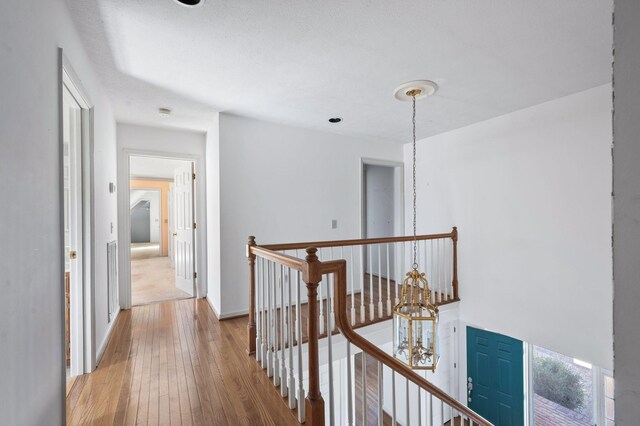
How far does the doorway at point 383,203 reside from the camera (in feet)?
16.3

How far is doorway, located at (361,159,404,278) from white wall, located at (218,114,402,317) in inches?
23.8

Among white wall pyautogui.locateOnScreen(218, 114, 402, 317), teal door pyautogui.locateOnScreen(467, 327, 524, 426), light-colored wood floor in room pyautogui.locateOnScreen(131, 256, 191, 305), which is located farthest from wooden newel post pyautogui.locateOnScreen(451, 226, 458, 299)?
light-colored wood floor in room pyautogui.locateOnScreen(131, 256, 191, 305)

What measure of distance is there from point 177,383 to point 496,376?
3.80m

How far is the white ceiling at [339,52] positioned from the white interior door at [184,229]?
4.47ft

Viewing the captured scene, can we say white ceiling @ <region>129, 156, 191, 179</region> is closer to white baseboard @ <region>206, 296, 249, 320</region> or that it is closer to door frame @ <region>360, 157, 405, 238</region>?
white baseboard @ <region>206, 296, 249, 320</region>

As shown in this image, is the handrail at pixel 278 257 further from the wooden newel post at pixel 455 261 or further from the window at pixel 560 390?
the window at pixel 560 390

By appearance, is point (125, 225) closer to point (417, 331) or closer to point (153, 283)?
point (153, 283)

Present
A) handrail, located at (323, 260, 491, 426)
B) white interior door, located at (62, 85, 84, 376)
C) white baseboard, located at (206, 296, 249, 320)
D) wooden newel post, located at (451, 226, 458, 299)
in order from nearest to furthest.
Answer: handrail, located at (323, 260, 491, 426)
white interior door, located at (62, 85, 84, 376)
white baseboard, located at (206, 296, 249, 320)
wooden newel post, located at (451, 226, 458, 299)

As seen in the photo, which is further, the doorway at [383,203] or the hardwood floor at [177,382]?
the doorway at [383,203]

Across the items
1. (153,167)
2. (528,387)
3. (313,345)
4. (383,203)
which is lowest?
(528,387)

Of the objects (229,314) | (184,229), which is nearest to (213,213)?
(184,229)

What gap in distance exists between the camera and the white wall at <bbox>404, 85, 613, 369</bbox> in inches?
110

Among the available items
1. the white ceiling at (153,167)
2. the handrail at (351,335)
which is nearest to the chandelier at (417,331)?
the handrail at (351,335)

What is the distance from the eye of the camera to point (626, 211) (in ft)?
1.14
